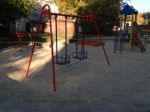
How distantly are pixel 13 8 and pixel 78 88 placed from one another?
11.8 metres

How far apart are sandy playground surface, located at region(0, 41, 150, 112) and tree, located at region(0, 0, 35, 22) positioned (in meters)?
7.06

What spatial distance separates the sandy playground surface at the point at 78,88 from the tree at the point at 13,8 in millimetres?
7064

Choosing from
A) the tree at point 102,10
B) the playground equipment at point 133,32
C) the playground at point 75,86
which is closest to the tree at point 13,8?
the playground equipment at point 133,32

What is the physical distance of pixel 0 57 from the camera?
44.2 ft

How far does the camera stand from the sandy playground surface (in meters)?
6.25

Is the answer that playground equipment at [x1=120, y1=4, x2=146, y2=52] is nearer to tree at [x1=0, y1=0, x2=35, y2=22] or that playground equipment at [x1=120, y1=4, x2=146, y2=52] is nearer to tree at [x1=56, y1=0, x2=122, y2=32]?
tree at [x1=0, y1=0, x2=35, y2=22]

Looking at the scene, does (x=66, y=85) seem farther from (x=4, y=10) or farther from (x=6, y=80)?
(x=4, y=10)

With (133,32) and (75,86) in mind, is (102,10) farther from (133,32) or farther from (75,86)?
(75,86)

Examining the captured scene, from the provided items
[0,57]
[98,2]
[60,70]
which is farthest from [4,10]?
[98,2]

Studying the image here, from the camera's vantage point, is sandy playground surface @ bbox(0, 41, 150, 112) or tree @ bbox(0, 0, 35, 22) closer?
sandy playground surface @ bbox(0, 41, 150, 112)

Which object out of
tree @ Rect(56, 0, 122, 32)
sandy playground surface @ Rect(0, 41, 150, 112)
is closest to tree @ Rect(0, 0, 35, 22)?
sandy playground surface @ Rect(0, 41, 150, 112)

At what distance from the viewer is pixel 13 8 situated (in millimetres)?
18125

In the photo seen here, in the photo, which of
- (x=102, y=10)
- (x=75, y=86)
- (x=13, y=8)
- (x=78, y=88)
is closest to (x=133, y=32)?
(x=13, y=8)

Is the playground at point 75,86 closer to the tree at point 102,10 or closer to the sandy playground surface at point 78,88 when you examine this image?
the sandy playground surface at point 78,88
